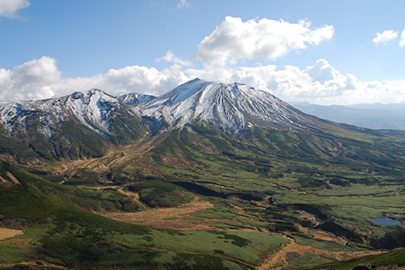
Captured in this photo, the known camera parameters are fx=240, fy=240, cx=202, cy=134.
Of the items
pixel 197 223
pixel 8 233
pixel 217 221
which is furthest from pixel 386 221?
pixel 8 233

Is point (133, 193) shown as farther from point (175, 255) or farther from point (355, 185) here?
point (355, 185)

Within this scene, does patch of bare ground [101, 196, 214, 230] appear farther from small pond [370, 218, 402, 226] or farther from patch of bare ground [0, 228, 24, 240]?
small pond [370, 218, 402, 226]

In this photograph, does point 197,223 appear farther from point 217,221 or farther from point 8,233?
point 8,233

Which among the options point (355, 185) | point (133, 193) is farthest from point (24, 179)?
point (355, 185)

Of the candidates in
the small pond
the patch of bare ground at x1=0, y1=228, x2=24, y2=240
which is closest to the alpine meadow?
the patch of bare ground at x1=0, y1=228, x2=24, y2=240

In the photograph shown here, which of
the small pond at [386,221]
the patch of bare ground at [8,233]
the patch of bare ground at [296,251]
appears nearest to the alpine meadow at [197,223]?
the patch of bare ground at [8,233]
